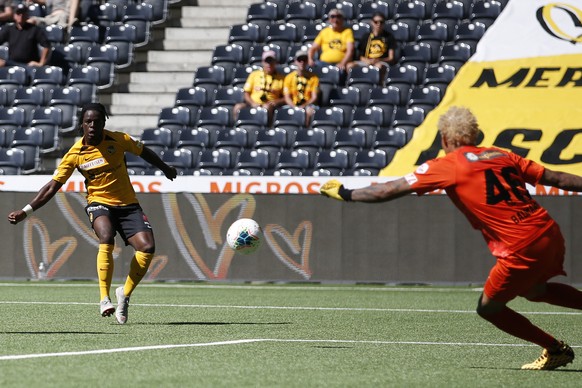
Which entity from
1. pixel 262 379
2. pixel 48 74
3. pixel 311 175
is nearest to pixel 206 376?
pixel 262 379

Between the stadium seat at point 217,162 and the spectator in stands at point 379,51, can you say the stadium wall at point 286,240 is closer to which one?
the stadium seat at point 217,162

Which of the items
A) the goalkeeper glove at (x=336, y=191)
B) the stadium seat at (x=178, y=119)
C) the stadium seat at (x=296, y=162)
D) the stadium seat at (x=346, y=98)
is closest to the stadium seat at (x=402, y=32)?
the stadium seat at (x=346, y=98)

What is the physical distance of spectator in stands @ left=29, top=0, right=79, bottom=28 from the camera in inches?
1063

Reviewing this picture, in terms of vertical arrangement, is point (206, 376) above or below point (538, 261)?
below

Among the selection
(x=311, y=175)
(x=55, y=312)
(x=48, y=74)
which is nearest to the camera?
(x=55, y=312)

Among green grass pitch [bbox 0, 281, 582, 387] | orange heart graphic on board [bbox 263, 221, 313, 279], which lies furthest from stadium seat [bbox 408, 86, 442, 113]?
green grass pitch [bbox 0, 281, 582, 387]

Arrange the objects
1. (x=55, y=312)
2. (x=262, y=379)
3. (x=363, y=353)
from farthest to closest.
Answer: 1. (x=55, y=312)
2. (x=363, y=353)
3. (x=262, y=379)

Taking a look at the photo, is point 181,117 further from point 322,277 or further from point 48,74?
point 322,277

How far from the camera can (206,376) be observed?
24.4ft

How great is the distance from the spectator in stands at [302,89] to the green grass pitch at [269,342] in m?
6.57

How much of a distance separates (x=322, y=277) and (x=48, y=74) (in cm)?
896

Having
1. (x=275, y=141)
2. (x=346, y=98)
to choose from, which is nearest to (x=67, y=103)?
(x=275, y=141)

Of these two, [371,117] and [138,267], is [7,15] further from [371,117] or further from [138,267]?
[138,267]

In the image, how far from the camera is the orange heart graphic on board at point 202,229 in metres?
20.0
